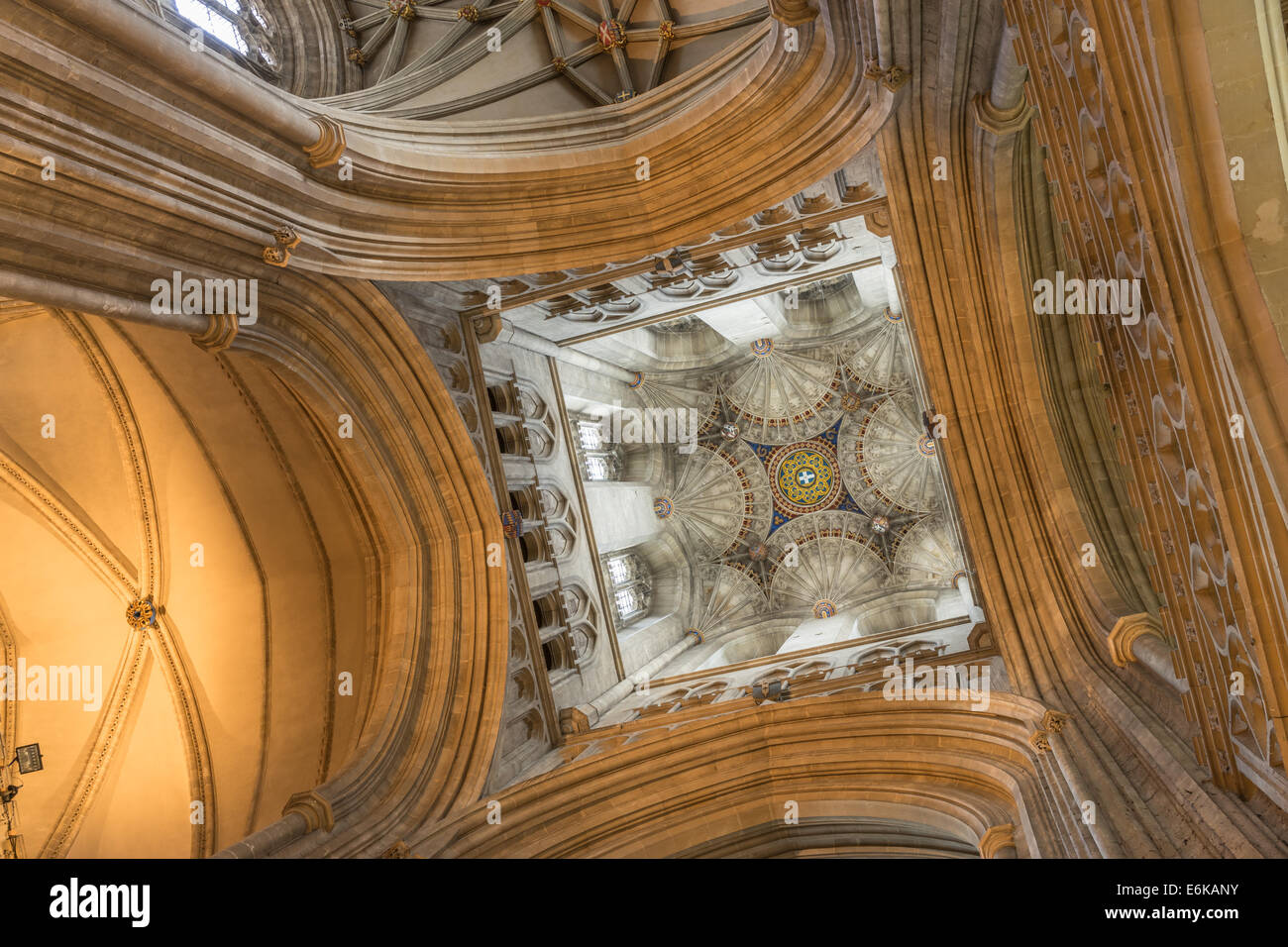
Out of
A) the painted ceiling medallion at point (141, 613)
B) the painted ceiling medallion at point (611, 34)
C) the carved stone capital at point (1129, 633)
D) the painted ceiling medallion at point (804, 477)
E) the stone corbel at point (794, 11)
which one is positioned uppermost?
the painted ceiling medallion at point (611, 34)

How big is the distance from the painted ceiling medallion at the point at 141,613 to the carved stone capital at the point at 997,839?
10.5 metres

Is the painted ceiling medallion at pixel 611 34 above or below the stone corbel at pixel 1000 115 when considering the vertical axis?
above

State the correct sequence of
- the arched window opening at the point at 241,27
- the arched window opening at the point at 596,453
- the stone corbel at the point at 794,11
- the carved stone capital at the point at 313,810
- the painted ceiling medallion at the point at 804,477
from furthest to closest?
1. the painted ceiling medallion at the point at 804,477
2. the arched window opening at the point at 596,453
3. the arched window opening at the point at 241,27
4. the carved stone capital at the point at 313,810
5. the stone corbel at the point at 794,11

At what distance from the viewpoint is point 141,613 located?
34.9 feet

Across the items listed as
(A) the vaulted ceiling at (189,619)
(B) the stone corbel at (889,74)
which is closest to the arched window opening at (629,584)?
(A) the vaulted ceiling at (189,619)

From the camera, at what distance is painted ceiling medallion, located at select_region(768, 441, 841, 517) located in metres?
19.3

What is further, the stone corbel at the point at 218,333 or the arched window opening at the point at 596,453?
the arched window opening at the point at 596,453

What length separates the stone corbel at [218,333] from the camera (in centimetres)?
750

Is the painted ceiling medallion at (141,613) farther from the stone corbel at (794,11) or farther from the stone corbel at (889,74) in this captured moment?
the stone corbel at (889,74)

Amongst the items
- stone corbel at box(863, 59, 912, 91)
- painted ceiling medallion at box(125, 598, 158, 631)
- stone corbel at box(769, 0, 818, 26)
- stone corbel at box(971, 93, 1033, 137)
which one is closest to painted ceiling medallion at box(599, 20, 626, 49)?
stone corbel at box(769, 0, 818, 26)

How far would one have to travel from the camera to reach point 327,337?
9.38 meters

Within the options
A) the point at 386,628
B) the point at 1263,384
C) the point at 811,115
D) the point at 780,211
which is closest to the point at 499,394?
the point at 386,628

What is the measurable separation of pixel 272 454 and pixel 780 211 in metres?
7.34

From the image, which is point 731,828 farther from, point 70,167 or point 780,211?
point 70,167
